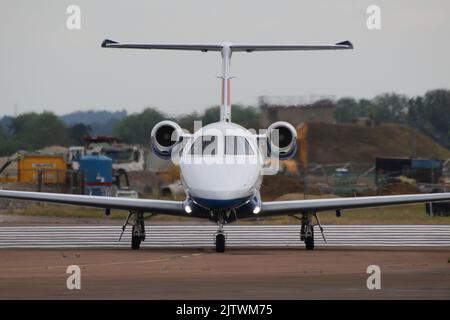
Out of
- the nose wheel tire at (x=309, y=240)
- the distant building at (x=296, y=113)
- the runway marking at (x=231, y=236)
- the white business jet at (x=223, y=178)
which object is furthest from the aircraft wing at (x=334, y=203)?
the distant building at (x=296, y=113)

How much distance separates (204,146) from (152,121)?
17440 mm

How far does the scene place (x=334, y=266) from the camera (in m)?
17.2

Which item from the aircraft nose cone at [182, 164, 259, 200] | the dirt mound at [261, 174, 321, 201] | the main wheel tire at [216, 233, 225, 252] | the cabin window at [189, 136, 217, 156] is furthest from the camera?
the dirt mound at [261, 174, 321, 201]

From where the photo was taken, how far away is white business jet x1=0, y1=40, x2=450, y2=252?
20.6 meters

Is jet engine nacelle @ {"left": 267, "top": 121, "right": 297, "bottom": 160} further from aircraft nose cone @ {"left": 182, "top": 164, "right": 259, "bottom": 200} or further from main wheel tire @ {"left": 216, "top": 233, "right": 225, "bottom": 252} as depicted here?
main wheel tire @ {"left": 216, "top": 233, "right": 225, "bottom": 252}

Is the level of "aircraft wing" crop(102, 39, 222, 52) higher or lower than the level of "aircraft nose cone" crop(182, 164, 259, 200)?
higher

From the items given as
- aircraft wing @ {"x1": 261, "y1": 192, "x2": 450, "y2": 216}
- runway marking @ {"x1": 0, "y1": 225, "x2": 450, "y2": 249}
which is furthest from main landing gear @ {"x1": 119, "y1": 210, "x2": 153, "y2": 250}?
aircraft wing @ {"x1": 261, "y1": 192, "x2": 450, "y2": 216}

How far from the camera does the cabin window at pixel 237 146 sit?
20.9 meters

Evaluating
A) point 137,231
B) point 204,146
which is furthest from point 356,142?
point 204,146

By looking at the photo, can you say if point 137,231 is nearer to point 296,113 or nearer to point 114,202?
point 114,202

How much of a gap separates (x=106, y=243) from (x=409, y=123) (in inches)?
908

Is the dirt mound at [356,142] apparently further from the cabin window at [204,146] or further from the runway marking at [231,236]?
the cabin window at [204,146]

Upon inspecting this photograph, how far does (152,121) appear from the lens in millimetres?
38281

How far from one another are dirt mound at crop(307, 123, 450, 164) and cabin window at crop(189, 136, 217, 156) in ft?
52.3
